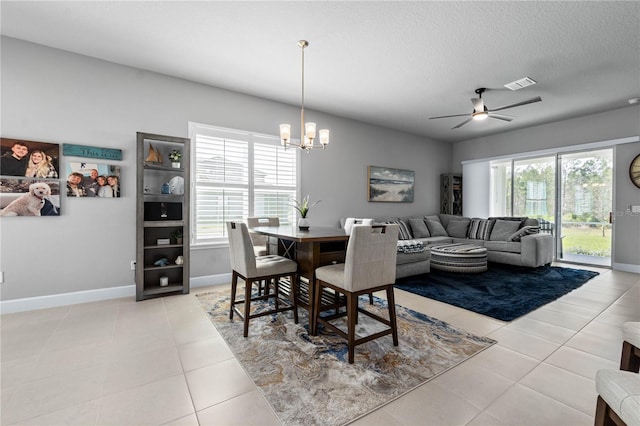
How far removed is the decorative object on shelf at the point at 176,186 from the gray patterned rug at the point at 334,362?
166cm

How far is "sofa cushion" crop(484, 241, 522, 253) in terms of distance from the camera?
481 centimetres

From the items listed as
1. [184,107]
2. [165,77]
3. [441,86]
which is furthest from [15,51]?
[441,86]

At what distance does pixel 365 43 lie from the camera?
9.29 feet

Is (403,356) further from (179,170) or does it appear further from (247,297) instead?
(179,170)

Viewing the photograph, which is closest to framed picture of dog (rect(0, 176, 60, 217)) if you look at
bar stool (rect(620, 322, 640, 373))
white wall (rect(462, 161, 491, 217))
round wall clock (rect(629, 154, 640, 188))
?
bar stool (rect(620, 322, 640, 373))

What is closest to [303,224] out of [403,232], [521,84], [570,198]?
[403,232]

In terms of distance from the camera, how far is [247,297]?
2.33 metres

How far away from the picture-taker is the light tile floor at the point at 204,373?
4.75 ft

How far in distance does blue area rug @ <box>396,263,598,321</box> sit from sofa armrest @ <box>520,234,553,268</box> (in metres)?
0.16

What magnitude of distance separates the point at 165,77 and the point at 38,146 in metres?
1.58

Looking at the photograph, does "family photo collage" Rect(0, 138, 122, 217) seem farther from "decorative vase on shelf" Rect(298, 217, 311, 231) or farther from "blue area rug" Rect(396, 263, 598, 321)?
"blue area rug" Rect(396, 263, 598, 321)

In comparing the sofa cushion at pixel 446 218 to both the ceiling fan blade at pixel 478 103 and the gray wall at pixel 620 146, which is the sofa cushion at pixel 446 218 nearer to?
the gray wall at pixel 620 146

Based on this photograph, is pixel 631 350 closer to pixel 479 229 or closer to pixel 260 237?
pixel 260 237

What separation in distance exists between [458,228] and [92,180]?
6502 millimetres
